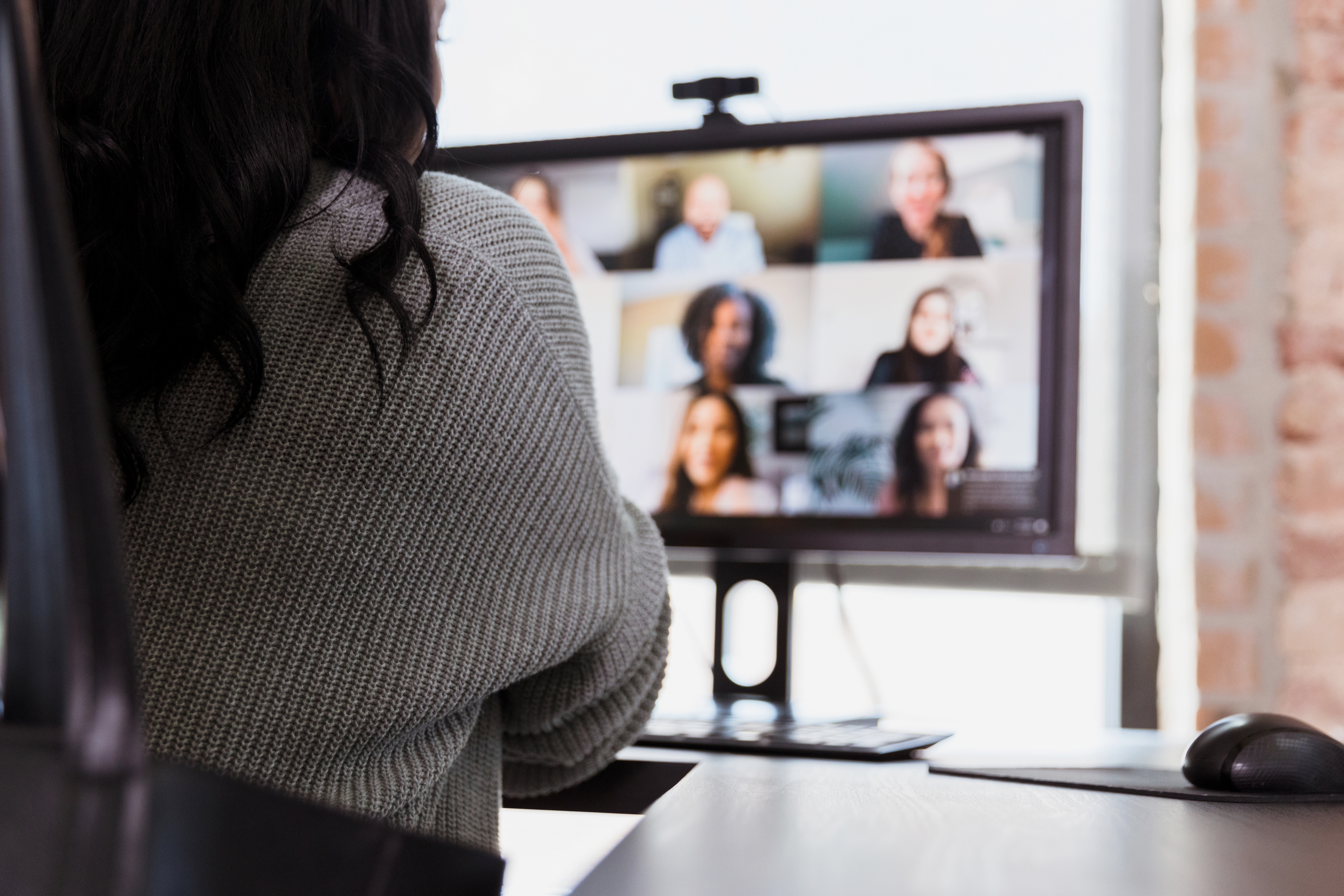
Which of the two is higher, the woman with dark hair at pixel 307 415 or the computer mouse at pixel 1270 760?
the woman with dark hair at pixel 307 415

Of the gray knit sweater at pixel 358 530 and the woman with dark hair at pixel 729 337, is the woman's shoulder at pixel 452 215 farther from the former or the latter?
the woman with dark hair at pixel 729 337

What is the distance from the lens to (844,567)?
1.39m

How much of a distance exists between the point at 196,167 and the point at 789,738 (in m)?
0.53

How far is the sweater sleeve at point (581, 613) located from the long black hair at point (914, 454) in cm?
35

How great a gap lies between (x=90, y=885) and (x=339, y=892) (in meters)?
0.09

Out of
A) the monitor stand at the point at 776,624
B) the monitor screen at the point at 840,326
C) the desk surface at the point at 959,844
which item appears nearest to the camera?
the desk surface at the point at 959,844

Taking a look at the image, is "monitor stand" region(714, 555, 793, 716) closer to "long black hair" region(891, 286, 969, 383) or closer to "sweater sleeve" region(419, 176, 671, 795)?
"long black hair" region(891, 286, 969, 383)

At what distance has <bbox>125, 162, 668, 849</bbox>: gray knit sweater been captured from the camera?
0.53 m

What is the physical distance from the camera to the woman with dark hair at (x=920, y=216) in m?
1.04

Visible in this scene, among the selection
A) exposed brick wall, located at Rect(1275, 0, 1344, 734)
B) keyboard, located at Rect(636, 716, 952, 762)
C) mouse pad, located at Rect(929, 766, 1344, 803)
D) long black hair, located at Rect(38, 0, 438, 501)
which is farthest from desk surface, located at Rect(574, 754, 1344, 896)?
exposed brick wall, located at Rect(1275, 0, 1344, 734)

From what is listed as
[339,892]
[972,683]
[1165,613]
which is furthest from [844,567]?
[339,892]

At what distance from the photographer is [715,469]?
1.08 m

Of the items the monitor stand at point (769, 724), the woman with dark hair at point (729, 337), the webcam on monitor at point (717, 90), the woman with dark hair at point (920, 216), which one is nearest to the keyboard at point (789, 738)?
the monitor stand at point (769, 724)

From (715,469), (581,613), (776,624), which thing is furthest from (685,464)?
(581,613)
